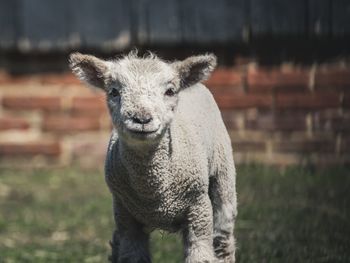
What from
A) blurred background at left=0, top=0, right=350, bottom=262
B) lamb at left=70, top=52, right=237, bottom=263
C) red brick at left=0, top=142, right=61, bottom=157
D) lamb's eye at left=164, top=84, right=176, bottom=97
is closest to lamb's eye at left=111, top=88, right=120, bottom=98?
lamb at left=70, top=52, right=237, bottom=263

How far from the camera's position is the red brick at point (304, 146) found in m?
8.47

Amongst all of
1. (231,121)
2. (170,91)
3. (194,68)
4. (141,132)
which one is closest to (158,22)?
(231,121)

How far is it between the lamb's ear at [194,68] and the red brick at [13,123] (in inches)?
185

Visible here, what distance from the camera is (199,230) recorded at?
182 inches

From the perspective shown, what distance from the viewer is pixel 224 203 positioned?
504cm

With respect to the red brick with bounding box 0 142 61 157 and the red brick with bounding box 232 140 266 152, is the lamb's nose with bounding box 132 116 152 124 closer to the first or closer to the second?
the red brick with bounding box 232 140 266 152

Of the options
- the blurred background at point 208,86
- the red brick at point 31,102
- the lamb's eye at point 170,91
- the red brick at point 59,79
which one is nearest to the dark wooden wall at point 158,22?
the blurred background at point 208,86

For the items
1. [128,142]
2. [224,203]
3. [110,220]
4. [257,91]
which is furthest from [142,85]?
[257,91]

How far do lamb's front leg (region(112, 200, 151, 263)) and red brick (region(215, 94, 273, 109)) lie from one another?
409cm

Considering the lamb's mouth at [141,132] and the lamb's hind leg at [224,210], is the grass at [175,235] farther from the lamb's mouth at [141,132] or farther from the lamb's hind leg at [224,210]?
the lamb's mouth at [141,132]

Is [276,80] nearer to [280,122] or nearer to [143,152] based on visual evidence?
[280,122]

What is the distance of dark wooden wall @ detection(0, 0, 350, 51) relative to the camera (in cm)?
865

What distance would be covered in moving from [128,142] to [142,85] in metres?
0.29

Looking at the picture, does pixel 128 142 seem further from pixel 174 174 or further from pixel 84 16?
pixel 84 16
